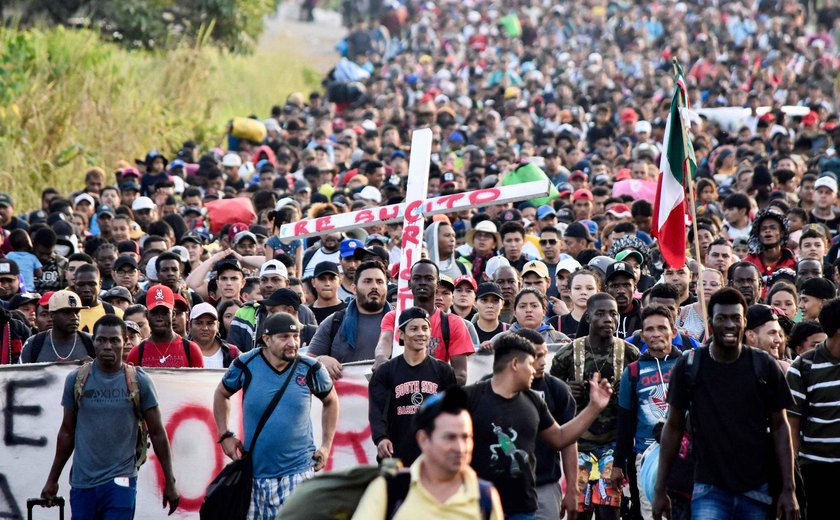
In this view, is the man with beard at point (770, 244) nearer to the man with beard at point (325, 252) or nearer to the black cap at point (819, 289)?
the black cap at point (819, 289)

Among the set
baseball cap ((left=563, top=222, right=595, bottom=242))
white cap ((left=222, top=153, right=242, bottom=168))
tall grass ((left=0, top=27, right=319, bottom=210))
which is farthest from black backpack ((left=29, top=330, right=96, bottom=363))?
tall grass ((left=0, top=27, right=319, bottom=210))

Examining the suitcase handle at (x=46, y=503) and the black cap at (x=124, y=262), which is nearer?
the suitcase handle at (x=46, y=503)

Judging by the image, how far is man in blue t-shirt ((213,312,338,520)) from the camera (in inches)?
356

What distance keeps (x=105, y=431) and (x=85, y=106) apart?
17.5 metres

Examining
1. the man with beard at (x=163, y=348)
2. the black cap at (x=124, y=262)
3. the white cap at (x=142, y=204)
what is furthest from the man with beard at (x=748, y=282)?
the white cap at (x=142, y=204)

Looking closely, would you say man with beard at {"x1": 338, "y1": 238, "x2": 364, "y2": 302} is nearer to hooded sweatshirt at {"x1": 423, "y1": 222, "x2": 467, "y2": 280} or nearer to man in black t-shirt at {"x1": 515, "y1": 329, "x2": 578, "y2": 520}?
hooded sweatshirt at {"x1": 423, "y1": 222, "x2": 467, "y2": 280}

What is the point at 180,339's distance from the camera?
10.6 metres

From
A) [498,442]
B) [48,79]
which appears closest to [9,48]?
[48,79]

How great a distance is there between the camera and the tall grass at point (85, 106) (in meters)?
24.5

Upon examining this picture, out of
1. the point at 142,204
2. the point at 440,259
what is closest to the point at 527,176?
the point at 142,204

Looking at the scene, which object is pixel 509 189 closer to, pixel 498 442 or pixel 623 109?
pixel 498 442

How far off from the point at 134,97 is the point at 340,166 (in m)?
5.19

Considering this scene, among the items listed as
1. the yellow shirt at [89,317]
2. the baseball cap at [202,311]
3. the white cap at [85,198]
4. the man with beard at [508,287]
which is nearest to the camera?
the baseball cap at [202,311]

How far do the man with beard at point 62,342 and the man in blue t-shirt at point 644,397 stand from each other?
3683mm
